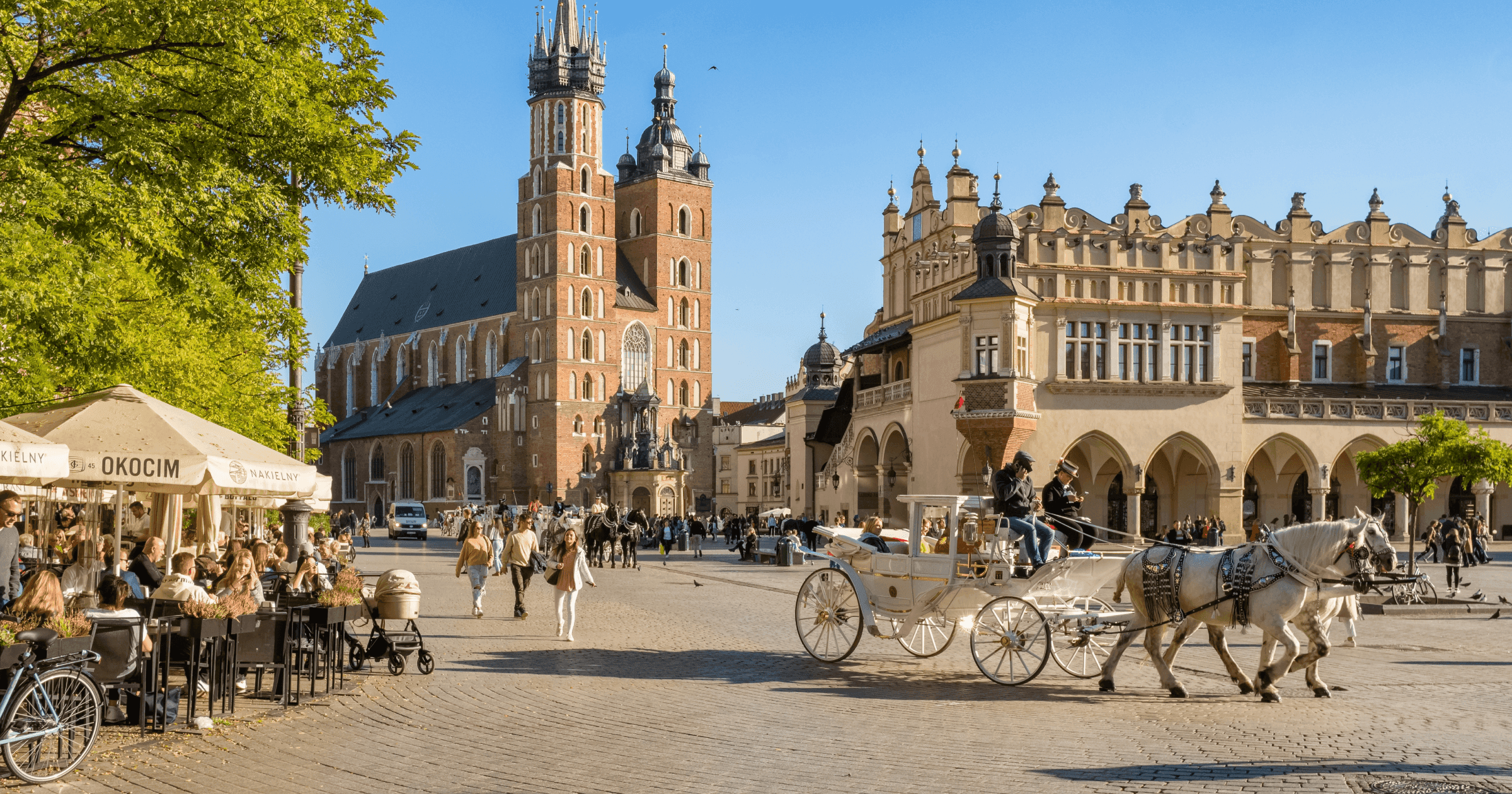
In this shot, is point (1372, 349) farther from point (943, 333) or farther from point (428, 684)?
point (428, 684)

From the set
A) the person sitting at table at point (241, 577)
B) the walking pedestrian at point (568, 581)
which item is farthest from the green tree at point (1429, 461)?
the person sitting at table at point (241, 577)

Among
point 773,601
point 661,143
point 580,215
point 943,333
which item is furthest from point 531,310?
point 773,601

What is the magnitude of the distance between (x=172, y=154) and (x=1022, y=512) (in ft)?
26.0

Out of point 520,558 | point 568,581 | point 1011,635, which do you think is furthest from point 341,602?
point 520,558

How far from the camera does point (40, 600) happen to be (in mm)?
8781

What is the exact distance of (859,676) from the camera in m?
13.5

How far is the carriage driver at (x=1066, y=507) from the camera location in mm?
13273

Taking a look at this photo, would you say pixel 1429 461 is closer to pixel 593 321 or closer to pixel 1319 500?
pixel 1319 500

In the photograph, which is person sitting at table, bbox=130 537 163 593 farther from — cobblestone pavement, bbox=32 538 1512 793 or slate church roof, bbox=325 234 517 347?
slate church roof, bbox=325 234 517 347

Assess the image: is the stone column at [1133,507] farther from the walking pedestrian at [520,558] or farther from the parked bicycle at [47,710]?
the parked bicycle at [47,710]

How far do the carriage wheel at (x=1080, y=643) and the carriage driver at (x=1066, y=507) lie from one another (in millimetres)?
547

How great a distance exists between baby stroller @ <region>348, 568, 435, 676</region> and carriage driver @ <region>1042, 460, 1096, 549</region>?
19.8ft

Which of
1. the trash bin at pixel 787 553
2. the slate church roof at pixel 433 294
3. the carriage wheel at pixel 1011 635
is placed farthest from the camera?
the slate church roof at pixel 433 294

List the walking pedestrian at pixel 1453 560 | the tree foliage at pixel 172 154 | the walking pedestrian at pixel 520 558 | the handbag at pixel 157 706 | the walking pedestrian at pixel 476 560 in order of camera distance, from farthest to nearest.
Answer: the walking pedestrian at pixel 1453 560 → the walking pedestrian at pixel 520 558 → the walking pedestrian at pixel 476 560 → the tree foliage at pixel 172 154 → the handbag at pixel 157 706
